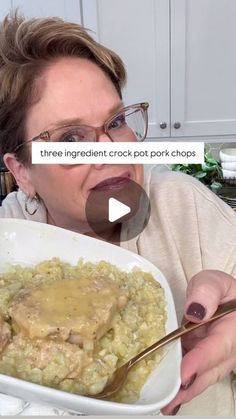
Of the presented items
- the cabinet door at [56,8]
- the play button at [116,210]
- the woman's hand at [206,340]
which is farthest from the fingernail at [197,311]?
the cabinet door at [56,8]

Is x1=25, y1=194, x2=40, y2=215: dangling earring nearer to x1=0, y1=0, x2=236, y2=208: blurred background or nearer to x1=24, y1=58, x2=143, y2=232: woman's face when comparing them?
x1=24, y1=58, x2=143, y2=232: woman's face

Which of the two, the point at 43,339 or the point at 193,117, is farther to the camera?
the point at 193,117

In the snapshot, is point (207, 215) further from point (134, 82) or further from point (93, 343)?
point (93, 343)

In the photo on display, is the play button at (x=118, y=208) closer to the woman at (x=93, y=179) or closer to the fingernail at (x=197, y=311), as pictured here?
the woman at (x=93, y=179)

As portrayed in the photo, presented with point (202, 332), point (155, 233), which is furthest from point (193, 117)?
point (202, 332)

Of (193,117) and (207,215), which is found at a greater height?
(193,117)

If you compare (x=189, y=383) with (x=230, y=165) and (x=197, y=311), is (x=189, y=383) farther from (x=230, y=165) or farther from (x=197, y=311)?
(x=230, y=165)

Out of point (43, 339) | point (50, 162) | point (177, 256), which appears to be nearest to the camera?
point (43, 339)

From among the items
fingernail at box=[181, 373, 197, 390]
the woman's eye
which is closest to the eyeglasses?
the woman's eye
